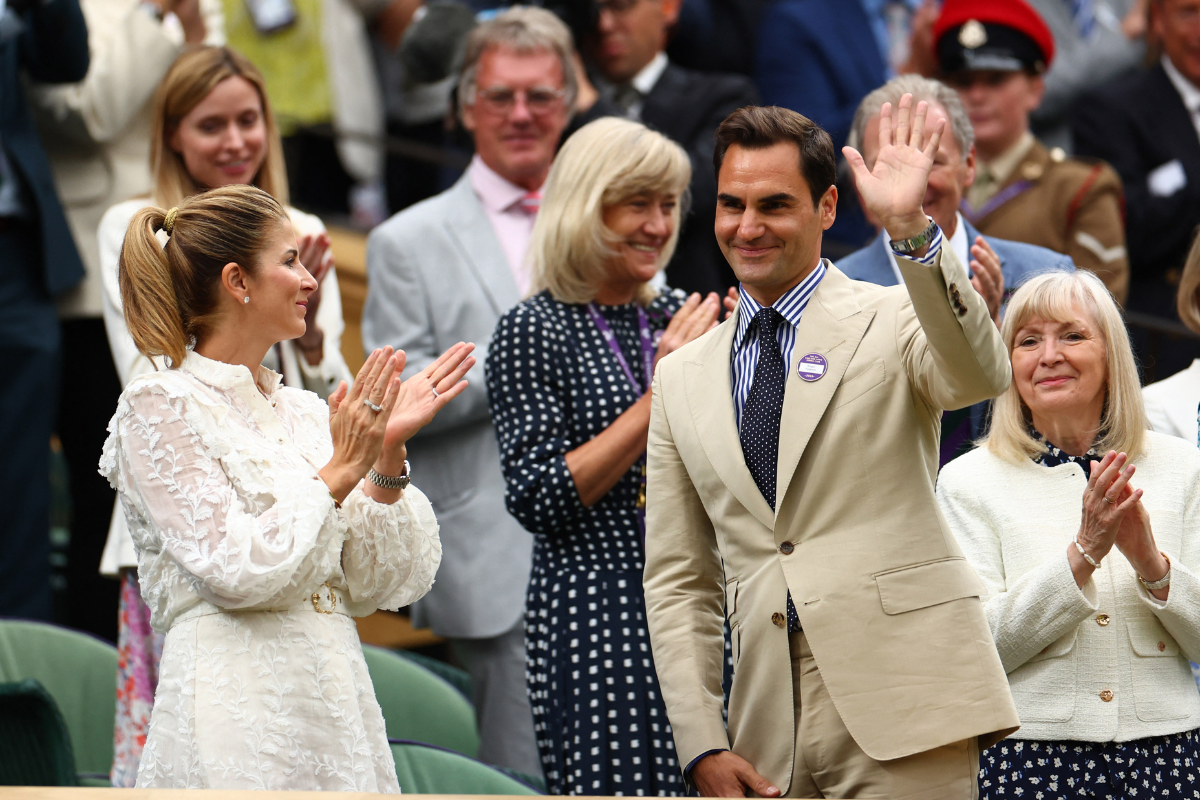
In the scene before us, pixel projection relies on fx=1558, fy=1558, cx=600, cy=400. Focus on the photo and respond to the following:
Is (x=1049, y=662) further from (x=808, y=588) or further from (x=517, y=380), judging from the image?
(x=517, y=380)

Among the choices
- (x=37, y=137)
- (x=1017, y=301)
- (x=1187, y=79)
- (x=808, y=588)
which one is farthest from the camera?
(x=1187, y=79)

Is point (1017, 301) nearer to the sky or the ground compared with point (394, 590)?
nearer to the sky

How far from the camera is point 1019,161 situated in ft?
16.2

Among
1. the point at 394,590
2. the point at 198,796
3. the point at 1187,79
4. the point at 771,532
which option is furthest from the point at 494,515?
the point at 1187,79

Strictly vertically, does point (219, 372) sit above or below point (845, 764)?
above

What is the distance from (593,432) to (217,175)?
1.38m

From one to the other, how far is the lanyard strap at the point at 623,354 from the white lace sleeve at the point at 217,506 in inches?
40.8

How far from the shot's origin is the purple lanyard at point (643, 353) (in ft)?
11.6

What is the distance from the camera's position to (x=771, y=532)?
8.95 ft

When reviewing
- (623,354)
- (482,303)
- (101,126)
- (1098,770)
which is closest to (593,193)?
(623,354)

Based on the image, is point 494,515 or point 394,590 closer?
point 394,590

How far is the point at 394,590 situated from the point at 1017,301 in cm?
147

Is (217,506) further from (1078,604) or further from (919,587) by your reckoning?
(1078,604)

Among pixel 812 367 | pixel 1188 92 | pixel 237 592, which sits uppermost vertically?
pixel 1188 92
